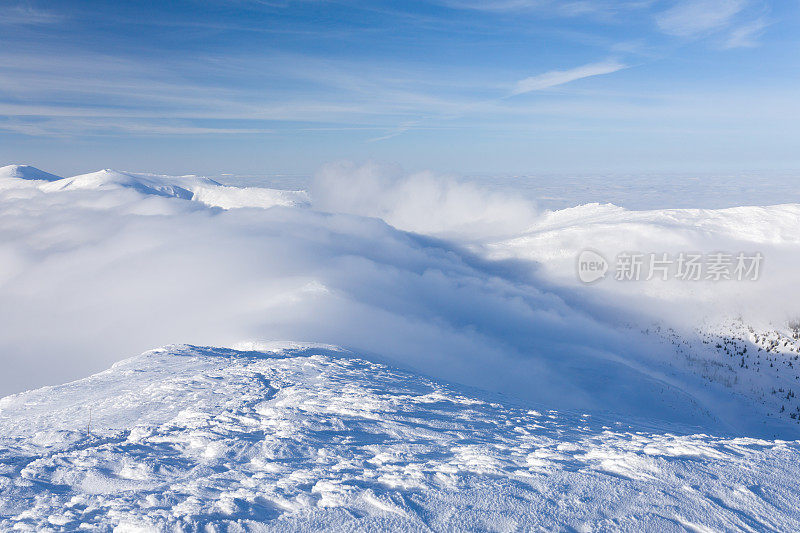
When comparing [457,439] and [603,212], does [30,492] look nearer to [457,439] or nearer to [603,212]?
[457,439]

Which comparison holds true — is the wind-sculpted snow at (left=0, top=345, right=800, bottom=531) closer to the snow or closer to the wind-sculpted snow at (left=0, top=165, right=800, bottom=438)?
the snow

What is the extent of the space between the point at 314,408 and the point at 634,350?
129ft

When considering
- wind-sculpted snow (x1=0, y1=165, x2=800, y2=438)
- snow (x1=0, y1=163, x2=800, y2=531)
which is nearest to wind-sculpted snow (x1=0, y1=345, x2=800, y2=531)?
snow (x1=0, y1=163, x2=800, y2=531)

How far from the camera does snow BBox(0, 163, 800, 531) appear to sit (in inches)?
268

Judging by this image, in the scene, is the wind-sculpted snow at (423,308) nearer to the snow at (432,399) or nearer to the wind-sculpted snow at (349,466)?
the snow at (432,399)

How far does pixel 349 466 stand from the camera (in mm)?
8359

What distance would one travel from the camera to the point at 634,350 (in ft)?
140

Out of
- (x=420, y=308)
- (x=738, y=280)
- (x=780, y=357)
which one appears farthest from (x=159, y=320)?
(x=738, y=280)

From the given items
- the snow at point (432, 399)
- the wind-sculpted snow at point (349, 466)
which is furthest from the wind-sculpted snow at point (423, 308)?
the wind-sculpted snow at point (349, 466)

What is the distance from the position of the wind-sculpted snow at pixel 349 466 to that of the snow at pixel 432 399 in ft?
0.17

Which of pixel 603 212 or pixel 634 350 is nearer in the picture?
pixel 634 350

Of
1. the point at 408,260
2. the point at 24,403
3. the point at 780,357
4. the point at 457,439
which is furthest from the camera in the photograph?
the point at 408,260

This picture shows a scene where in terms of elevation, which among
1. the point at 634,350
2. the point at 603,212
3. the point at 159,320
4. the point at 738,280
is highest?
the point at 603,212

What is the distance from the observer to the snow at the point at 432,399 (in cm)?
682
